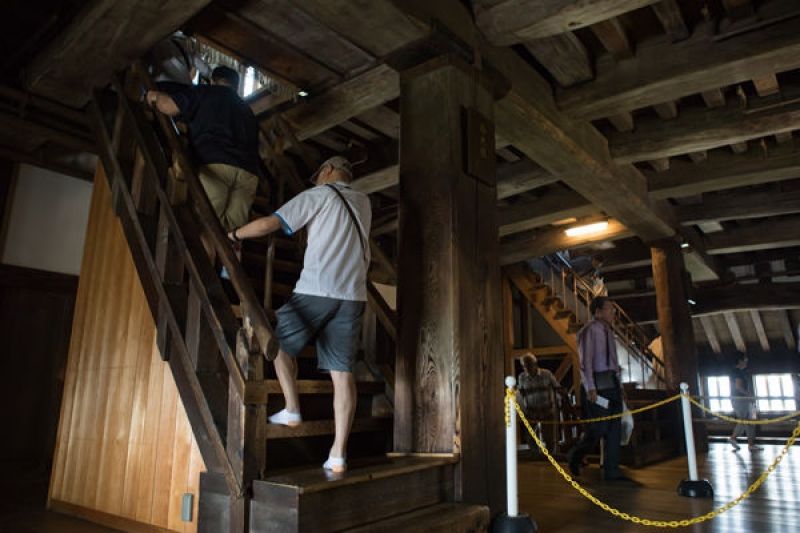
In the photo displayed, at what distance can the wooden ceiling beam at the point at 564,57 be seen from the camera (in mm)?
4891

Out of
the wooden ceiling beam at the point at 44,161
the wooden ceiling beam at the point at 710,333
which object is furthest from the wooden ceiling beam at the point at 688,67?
the wooden ceiling beam at the point at 710,333

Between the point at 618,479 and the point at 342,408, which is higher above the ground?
the point at 342,408

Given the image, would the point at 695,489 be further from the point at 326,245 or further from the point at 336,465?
the point at 326,245

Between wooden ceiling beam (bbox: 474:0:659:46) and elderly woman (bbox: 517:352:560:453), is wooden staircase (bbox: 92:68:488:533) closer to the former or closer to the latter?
wooden ceiling beam (bbox: 474:0:659:46)

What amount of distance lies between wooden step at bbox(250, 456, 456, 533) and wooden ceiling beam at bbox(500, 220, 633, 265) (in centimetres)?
700

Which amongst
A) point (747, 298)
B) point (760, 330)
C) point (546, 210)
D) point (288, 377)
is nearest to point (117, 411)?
point (288, 377)

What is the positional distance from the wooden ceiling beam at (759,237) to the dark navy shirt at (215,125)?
29.4ft

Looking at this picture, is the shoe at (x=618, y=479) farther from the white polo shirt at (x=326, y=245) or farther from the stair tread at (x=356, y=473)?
the white polo shirt at (x=326, y=245)

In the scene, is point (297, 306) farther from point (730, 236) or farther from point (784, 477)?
point (730, 236)

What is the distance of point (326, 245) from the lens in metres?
3.06

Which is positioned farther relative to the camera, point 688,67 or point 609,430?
point 609,430

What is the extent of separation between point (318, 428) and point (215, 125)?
86.9 inches

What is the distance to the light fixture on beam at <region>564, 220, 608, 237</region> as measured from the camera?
30.7 ft

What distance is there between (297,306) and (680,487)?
403 cm
